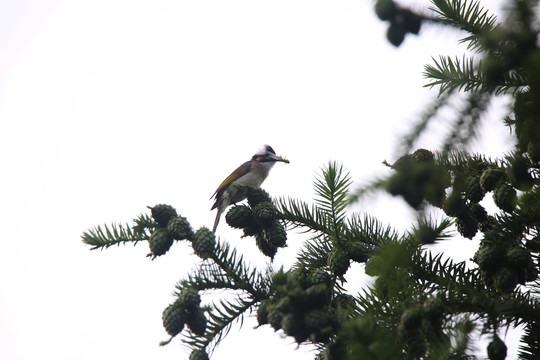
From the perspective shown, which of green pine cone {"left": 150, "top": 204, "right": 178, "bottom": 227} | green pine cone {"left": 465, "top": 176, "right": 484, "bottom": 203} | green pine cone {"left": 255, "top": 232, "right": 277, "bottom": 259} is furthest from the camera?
green pine cone {"left": 255, "top": 232, "right": 277, "bottom": 259}

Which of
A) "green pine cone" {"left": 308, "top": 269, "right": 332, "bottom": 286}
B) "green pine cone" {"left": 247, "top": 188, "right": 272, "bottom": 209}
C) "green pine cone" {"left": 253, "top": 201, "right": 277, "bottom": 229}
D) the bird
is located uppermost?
the bird

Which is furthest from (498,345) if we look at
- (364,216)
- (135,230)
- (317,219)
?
(135,230)

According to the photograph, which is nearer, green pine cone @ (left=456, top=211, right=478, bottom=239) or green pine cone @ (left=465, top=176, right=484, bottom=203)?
green pine cone @ (left=465, top=176, right=484, bottom=203)

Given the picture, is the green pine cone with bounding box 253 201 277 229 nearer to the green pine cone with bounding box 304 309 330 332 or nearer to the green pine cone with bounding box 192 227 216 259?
the green pine cone with bounding box 192 227 216 259

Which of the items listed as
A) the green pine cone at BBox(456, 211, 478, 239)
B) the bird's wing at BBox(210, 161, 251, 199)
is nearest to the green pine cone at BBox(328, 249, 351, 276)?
the green pine cone at BBox(456, 211, 478, 239)

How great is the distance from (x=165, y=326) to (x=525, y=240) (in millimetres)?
1898

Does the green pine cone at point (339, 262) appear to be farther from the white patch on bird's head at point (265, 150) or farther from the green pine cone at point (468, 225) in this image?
the white patch on bird's head at point (265, 150)

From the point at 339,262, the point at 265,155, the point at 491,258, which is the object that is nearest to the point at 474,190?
the point at 491,258

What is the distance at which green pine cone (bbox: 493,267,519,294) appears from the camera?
2.16 metres

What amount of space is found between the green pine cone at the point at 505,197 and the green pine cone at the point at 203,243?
1554 mm

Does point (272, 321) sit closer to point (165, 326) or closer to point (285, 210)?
point (165, 326)

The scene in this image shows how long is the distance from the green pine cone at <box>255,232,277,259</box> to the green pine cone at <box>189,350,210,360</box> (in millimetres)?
929

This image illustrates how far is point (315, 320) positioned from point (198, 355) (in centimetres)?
79

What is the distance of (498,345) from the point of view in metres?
1.90
